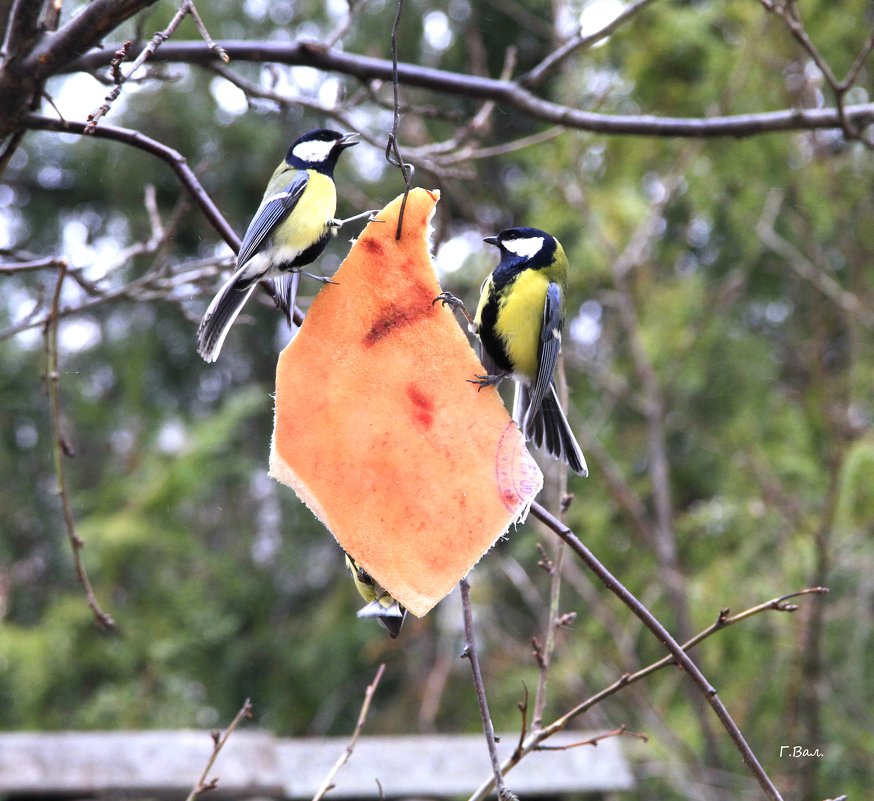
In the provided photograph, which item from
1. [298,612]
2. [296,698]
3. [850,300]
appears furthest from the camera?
[298,612]

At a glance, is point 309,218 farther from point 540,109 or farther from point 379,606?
point 540,109

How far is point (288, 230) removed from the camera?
1.63 meters

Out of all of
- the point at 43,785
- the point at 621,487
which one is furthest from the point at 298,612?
the point at 43,785

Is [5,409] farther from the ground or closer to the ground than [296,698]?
farther from the ground

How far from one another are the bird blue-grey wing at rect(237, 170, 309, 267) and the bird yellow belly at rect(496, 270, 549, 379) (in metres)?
0.44

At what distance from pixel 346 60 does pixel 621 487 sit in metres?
2.60

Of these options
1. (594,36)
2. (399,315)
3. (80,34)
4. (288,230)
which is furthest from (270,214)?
(594,36)

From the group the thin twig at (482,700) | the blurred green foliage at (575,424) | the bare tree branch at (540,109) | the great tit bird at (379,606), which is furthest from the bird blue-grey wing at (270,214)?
the blurred green foliage at (575,424)

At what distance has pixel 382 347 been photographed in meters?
1.50

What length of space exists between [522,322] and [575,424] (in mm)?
2733

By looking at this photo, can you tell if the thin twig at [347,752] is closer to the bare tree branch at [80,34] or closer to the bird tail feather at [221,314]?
the bird tail feather at [221,314]

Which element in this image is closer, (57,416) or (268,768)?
(57,416)

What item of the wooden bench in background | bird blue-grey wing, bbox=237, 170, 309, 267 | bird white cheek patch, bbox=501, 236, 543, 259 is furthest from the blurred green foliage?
bird blue-grey wing, bbox=237, 170, 309, 267

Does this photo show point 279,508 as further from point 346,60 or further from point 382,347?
point 382,347
